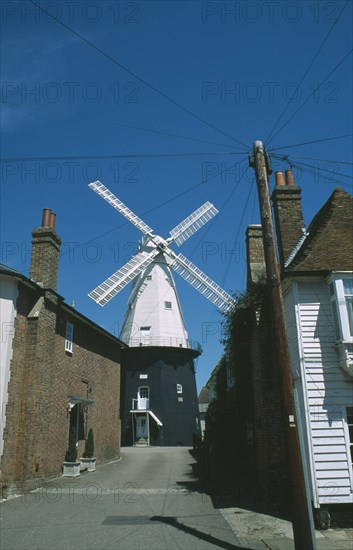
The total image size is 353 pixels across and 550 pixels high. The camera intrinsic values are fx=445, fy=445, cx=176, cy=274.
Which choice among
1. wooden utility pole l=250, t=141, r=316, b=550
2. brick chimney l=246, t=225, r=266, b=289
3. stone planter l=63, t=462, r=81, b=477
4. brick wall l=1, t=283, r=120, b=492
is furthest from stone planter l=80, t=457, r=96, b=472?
wooden utility pole l=250, t=141, r=316, b=550

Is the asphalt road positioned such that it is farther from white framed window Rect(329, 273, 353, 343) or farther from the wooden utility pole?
white framed window Rect(329, 273, 353, 343)

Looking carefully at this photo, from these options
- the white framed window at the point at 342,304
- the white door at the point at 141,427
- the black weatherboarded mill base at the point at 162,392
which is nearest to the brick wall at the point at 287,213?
the white framed window at the point at 342,304

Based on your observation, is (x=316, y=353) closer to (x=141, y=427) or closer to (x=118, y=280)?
(x=118, y=280)

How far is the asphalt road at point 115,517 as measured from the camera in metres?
8.97

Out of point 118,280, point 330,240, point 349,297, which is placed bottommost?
point 349,297

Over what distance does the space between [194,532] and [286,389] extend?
406 cm

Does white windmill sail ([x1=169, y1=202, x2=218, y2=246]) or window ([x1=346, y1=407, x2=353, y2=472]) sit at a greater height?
white windmill sail ([x1=169, y1=202, x2=218, y2=246])

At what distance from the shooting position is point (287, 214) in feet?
48.6

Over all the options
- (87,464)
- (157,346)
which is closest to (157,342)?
(157,346)

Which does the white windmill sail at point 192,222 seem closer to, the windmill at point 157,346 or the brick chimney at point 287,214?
the windmill at point 157,346

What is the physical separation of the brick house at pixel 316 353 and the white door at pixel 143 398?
2481 cm

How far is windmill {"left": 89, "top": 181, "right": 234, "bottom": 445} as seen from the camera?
37750 millimetres

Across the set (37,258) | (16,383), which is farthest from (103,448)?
(37,258)

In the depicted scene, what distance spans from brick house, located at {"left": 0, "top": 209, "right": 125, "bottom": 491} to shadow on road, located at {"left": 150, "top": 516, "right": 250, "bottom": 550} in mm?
5578
